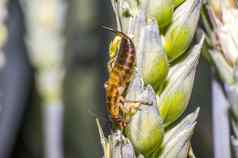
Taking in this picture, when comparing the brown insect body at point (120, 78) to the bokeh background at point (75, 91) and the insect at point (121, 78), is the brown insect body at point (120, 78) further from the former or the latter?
the bokeh background at point (75, 91)

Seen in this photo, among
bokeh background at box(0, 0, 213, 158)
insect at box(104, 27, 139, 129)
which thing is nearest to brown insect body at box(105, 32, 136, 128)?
insect at box(104, 27, 139, 129)

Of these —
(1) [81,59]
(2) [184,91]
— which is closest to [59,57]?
(2) [184,91]

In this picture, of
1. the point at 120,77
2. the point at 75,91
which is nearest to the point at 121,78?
the point at 120,77

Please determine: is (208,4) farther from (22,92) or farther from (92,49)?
(92,49)

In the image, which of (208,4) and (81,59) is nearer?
(208,4)

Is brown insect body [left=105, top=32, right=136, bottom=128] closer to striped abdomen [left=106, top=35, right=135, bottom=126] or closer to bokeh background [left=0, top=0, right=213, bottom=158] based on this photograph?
striped abdomen [left=106, top=35, right=135, bottom=126]

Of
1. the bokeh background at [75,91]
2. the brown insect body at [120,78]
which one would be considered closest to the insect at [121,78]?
the brown insect body at [120,78]
